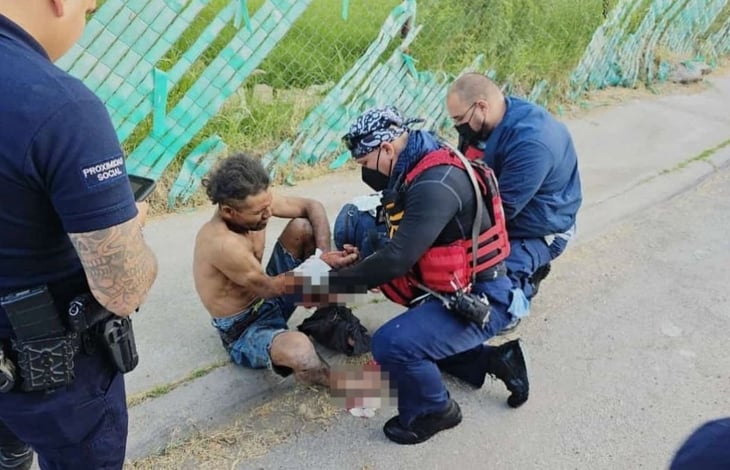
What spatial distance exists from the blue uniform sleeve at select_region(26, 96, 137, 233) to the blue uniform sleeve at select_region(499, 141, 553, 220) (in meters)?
2.19

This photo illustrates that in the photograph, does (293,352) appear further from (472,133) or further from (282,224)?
(282,224)

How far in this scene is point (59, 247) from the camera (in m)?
1.63

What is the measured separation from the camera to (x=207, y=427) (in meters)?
2.91

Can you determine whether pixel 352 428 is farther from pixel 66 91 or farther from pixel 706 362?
pixel 66 91

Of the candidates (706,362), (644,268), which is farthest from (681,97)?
(706,362)

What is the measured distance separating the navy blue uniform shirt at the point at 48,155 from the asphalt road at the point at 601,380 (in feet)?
4.97

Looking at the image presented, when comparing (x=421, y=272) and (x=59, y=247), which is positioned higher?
(x=59, y=247)

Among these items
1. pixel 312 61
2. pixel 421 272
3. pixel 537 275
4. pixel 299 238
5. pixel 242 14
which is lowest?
pixel 537 275

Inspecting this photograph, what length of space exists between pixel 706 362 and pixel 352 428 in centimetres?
174

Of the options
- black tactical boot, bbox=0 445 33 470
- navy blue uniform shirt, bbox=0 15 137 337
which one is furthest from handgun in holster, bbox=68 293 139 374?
black tactical boot, bbox=0 445 33 470

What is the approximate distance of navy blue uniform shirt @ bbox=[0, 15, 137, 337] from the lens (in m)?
1.38

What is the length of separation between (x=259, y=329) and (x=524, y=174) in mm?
1411

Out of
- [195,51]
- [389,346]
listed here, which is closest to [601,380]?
[389,346]

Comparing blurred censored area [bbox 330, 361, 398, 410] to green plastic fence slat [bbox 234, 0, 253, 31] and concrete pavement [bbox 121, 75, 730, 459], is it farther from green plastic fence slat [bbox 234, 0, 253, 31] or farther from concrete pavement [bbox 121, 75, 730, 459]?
green plastic fence slat [bbox 234, 0, 253, 31]
